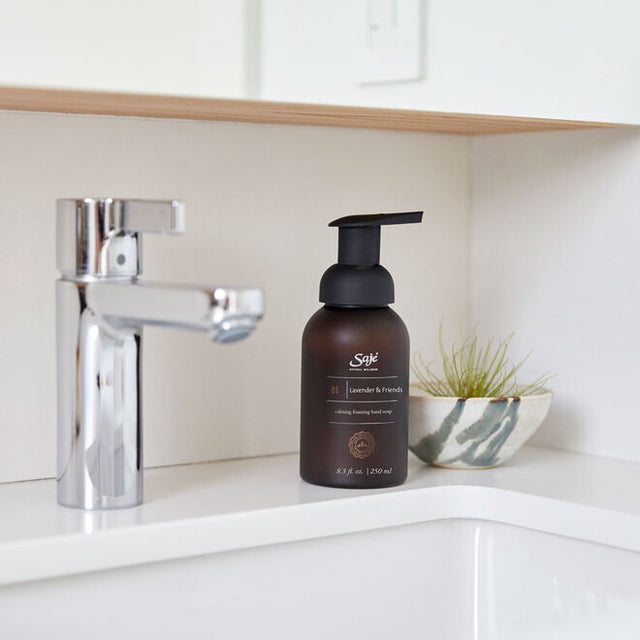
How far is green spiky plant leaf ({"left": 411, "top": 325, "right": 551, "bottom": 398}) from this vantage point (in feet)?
2.94

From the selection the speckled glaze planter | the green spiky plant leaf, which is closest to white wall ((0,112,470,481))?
the green spiky plant leaf

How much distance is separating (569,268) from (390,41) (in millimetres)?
308

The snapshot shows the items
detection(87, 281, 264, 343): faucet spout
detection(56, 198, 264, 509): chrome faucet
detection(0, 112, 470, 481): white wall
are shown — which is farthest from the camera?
detection(0, 112, 470, 481): white wall

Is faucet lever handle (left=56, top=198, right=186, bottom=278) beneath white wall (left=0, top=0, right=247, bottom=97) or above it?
beneath

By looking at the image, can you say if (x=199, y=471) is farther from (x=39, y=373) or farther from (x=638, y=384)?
(x=638, y=384)

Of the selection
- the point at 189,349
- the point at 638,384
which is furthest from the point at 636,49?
the point at 189,349

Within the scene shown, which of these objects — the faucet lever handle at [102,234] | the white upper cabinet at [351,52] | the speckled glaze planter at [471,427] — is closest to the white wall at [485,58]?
the white upper cabinet at [351,52]

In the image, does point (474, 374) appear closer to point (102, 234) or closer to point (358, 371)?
point (358, 371)

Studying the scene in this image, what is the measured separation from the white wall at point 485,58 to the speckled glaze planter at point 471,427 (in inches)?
8.5

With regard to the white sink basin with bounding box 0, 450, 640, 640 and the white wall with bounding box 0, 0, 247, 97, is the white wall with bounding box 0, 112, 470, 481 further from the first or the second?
the white wall with bounding box 0, 0, 247, 97

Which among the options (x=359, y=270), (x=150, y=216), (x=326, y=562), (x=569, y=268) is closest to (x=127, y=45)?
(x=150, y=216)

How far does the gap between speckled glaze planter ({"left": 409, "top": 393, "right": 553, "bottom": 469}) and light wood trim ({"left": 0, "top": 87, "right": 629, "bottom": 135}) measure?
0.21 m

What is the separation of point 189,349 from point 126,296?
218 mm

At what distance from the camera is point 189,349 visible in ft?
2.89
